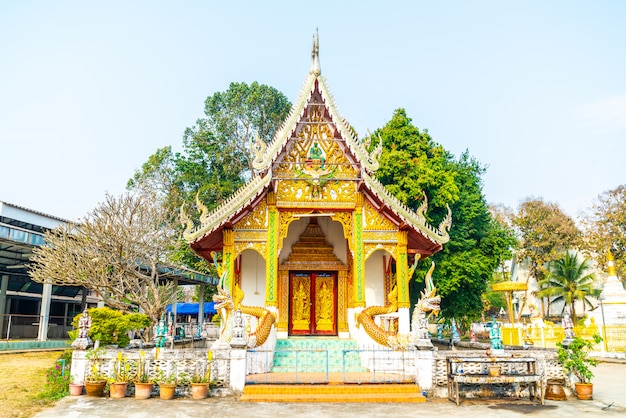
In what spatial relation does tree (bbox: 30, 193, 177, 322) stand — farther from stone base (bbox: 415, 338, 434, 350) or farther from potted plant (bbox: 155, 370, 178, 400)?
stone base (bbox: 415, 338, 434, 350)

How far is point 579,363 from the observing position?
9.45 meters

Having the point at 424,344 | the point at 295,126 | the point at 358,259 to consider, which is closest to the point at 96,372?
the point at 358,259

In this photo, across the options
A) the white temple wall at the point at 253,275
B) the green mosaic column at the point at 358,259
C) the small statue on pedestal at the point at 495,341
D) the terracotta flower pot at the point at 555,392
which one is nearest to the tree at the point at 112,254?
the white temple wall at the point at 253,275

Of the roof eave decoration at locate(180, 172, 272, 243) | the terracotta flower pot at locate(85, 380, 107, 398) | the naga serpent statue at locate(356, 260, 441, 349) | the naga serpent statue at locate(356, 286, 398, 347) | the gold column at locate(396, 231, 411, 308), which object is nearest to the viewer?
the terracotta flower pot at locate(85, 380, 107, 398)

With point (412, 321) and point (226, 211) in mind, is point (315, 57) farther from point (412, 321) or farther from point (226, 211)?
point (412, 321)

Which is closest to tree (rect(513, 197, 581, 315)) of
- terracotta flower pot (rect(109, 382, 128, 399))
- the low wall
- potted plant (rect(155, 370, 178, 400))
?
the low wall

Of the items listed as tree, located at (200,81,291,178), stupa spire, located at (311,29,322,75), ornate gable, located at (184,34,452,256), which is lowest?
ornate gable, located at (184,34,452,256)

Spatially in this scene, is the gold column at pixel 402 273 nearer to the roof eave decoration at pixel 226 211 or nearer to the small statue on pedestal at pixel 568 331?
the small statue on pedestal at pixel 568 331

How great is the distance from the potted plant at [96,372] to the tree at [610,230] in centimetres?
2958

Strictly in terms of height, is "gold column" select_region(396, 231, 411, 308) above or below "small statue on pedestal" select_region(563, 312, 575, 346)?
Answer: above

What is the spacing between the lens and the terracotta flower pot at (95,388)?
922 centimetres

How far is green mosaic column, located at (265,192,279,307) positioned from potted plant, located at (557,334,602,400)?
21.0 feet

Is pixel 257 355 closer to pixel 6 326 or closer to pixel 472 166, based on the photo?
pixel 472 166

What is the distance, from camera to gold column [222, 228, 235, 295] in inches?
467
